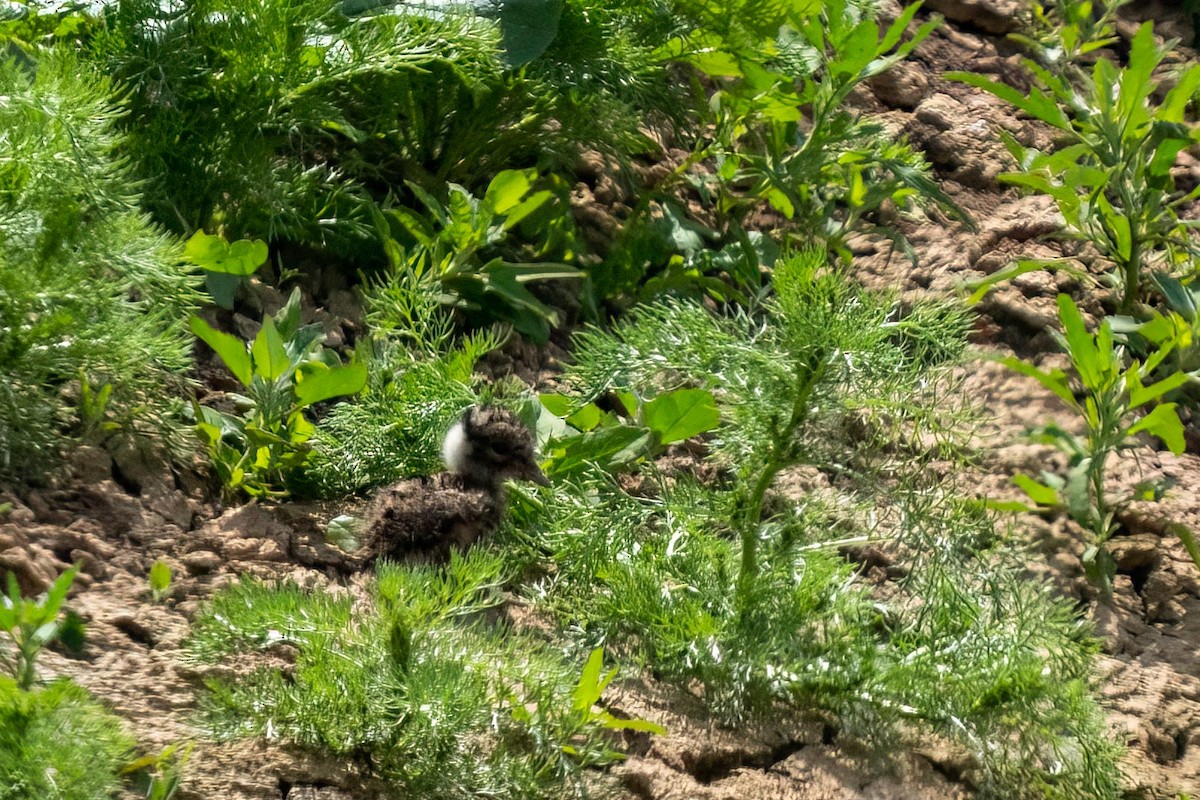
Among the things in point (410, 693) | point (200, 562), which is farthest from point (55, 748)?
point (200, 562)

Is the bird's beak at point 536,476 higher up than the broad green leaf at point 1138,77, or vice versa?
the broad green leaf at point 1138,77

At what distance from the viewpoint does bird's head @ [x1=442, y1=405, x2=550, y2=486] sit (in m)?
3.05

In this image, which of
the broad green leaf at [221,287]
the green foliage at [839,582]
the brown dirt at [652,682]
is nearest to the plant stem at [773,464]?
the green foliage at [839,582]

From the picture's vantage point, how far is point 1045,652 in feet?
9.36

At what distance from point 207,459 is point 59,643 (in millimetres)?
716

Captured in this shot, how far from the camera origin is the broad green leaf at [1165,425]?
3.29 meters

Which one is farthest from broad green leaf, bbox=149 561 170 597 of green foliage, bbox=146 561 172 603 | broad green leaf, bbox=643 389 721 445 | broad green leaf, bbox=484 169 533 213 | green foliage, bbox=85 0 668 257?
broad green leaf, bbox=484 169 533 213

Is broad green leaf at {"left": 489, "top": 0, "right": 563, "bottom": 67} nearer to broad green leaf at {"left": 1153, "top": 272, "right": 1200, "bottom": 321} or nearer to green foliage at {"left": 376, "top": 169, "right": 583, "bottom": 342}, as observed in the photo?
green foliage at {"left": 376, "top": 169, "right": 583, "bottom": 342}

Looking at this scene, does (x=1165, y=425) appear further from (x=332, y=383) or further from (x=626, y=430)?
(x=332, y=383)

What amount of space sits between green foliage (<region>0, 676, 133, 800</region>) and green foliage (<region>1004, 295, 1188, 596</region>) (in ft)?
7.48

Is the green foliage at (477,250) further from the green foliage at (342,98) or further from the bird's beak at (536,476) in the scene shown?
the bird's beak at (536,476)

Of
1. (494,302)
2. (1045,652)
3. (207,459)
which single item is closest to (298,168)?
(494,302)

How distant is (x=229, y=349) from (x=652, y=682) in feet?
3.86

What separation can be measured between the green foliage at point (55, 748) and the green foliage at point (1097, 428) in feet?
7.48
